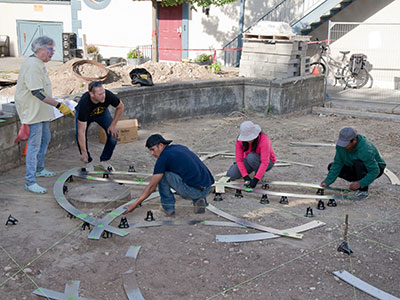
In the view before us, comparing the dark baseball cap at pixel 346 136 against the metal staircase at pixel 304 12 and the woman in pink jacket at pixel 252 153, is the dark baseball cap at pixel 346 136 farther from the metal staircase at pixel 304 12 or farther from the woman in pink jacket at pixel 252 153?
the metal staircase at pixel 304 12

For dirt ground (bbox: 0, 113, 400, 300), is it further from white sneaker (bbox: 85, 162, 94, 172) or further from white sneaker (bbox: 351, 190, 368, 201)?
white sneaker (bbox: 85, 162, 94, 172)

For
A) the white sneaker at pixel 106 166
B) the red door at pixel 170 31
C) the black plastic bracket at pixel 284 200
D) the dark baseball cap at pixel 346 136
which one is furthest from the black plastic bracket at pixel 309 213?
the red door at pixel 170 31

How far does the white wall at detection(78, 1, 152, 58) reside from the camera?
2084cm

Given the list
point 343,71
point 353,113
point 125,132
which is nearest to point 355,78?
point 343,71

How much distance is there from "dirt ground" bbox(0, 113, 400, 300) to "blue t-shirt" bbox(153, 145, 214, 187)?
546mm

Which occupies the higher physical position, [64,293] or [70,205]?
[70,205]

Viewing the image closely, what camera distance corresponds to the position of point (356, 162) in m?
6.44

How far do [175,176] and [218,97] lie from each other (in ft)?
23.0

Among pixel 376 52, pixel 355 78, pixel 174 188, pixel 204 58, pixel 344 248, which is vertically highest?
pixel 376 52

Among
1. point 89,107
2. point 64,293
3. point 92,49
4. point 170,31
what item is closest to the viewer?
point 64,293

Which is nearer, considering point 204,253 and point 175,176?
point 204,253

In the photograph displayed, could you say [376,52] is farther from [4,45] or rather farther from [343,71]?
[4,45]

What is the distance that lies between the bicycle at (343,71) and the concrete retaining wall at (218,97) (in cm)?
240

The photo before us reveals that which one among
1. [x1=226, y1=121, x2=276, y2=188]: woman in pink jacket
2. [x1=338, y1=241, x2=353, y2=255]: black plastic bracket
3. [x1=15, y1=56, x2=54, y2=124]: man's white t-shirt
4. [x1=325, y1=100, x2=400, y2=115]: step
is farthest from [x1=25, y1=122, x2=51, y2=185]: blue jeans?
[x1=325, y1=100, x2=400, y2=115]: step
